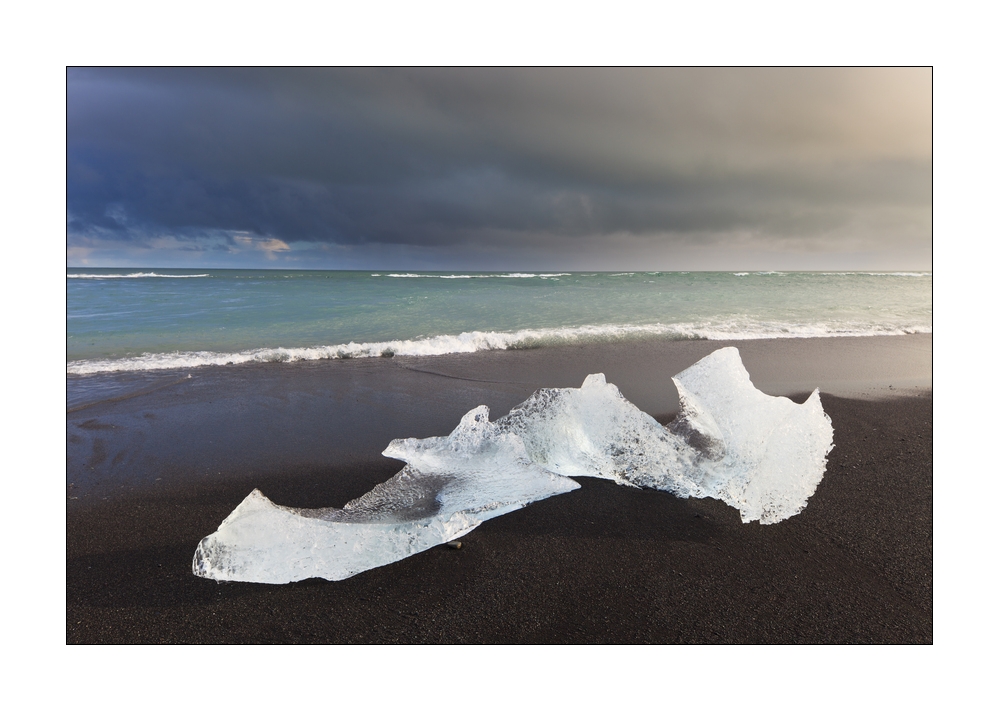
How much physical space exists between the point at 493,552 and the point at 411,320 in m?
7.26

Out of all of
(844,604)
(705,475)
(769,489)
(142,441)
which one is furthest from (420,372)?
(844,604)

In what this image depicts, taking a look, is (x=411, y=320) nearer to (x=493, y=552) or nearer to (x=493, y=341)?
(x=493, y=341)

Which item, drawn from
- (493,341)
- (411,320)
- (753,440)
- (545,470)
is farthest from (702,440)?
(411,320)

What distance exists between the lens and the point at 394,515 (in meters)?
2.15

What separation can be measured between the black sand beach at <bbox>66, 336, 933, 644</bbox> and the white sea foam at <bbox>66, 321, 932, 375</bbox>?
186cm

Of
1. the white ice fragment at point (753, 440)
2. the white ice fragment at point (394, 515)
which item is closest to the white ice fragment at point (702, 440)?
the white ice fragment at point (753, 440)

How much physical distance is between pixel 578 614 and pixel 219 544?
142 cm

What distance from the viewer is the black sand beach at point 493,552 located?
A: 63.8 inches

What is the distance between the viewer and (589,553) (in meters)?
1.98

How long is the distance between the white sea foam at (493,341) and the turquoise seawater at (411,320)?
0.06 ft

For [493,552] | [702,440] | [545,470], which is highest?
[702,440]

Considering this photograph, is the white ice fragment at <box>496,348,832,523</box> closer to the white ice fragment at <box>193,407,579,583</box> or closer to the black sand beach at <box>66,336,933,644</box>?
the black sand beach at <box>66,336,933,644</box>

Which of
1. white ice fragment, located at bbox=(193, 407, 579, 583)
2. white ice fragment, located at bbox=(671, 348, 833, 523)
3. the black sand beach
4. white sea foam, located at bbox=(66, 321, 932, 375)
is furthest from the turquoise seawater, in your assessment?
white ice fragment, located at bbox=(193, 407, 579, 583)

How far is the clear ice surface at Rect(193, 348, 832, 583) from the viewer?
1.81 metres
